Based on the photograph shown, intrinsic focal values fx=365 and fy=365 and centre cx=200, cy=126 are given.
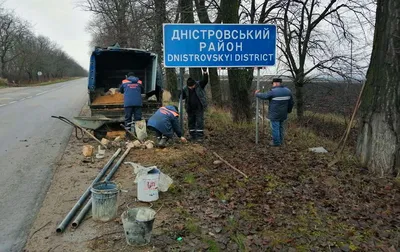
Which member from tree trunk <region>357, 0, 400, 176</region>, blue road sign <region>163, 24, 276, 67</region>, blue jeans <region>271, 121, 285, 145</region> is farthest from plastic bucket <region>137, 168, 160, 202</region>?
blue jeans <region>271, 121, 285, 145</region>

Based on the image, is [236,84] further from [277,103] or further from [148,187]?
[148,187]

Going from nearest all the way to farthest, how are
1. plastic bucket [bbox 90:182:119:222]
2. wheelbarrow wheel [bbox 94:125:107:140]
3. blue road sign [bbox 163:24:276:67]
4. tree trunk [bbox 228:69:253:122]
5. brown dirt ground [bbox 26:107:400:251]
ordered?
brown dirt ground [bbox 26:107:400:251] → plastic bucket [bbox 90:182:119:222] → blue road sign [bbox 163:24:276:67] → wheelbarrow wheel [bbox 94:125:107:140] → tree trunk [bbox 228:69:253:122]

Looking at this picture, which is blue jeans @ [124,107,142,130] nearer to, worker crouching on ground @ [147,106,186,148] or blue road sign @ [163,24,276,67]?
worker crouching on ground @ [147,106,186,148]

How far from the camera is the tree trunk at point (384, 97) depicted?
247 inches

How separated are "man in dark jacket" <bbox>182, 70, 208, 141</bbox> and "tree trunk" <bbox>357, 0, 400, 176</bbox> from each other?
13.5 feet

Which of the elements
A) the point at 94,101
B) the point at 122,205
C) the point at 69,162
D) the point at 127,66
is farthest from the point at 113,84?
the point at 122,205

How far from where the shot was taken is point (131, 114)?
→ 10148mm

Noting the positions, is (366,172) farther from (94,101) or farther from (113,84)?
(113,84)

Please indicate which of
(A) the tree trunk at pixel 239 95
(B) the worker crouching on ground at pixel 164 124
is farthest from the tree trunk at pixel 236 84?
(B) the worker crouching on ground at pixel 164 124

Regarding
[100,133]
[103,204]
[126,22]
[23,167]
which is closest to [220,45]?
[100,133]

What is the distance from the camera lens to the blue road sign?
8.84 meters

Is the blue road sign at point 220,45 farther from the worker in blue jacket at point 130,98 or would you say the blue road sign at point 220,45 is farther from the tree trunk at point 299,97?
the tree trunk at point 299,97

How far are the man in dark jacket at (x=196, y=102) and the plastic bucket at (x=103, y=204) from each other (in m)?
5.14

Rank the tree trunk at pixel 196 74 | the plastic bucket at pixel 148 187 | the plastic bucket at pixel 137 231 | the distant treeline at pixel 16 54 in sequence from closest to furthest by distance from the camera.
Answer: the plastic bucket at pixel 137 231 < the plastic bucket at pixel 148 187 < the tree trunk at pixel 196 74 < the distant treeline at pixel 16 54
